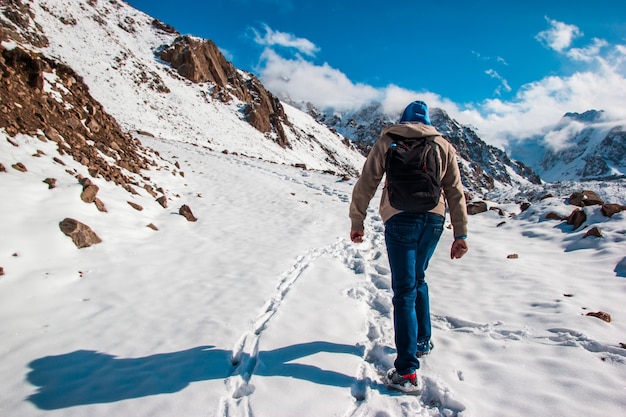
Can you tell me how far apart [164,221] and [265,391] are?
21.1ft

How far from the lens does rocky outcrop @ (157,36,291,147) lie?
5756 cm

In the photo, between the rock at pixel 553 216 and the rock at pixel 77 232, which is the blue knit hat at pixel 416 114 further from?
the rock at pixel 553 216

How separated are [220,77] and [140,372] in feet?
222

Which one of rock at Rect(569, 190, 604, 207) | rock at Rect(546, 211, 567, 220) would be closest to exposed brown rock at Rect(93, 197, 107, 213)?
rock at Rect(546, 211, 567, 220)

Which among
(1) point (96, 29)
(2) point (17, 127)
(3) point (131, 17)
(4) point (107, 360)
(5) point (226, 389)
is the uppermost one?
(3) point (131, 17)

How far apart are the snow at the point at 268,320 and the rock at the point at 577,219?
26 cm

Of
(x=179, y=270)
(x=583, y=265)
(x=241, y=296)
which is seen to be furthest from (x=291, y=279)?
(x=583, y=265)

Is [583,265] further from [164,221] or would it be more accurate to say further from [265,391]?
[164,221]

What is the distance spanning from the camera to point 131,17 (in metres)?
62.5

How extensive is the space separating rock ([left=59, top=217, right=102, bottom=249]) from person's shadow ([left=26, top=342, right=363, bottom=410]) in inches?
111

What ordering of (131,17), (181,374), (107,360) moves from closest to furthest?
(181,374), (107,360), (131,17)

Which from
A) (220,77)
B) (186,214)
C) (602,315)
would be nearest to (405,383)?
(602,315)

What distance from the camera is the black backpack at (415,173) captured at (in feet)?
9.71

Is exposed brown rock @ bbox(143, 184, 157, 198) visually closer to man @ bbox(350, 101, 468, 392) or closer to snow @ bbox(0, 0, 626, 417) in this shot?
snow @ bbox(0, 0, 626, 417)
